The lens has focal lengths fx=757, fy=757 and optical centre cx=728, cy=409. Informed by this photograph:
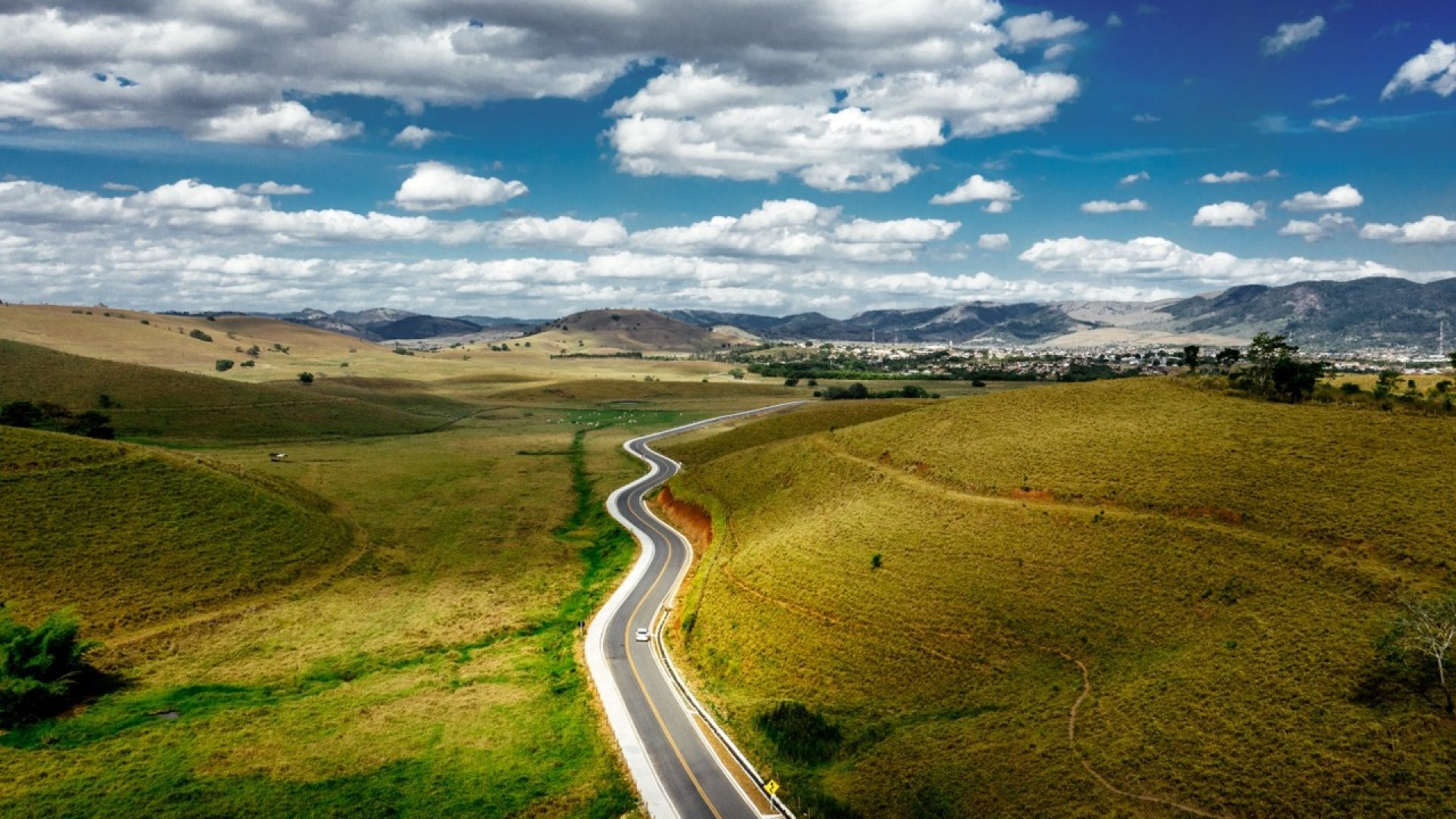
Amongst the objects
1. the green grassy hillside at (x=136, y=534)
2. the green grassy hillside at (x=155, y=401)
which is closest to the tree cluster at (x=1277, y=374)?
the green grassy hillside at (x=136, y=534)

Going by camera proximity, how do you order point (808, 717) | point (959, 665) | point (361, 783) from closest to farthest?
1. point (361, 783)
2. point (808, 717)
3. point (959, 665)

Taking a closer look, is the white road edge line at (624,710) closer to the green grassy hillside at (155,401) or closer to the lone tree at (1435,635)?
the lone tree at (1435,635)

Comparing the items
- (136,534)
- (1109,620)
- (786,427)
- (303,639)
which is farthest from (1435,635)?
(786,427)

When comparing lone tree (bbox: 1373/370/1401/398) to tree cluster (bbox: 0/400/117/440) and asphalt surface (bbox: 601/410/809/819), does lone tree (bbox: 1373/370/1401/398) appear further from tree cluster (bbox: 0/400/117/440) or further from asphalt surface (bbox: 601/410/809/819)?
tree cluster (bbox: 0/400/117/440)

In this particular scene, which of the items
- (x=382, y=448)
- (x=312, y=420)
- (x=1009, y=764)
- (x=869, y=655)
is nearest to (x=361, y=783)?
(x=869, y=655)

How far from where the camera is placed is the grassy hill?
40500 millimetres

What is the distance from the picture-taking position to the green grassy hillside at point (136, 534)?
6800 cm

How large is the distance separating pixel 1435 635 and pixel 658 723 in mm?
46612

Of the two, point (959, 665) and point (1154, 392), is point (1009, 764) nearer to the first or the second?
point (959, 665)

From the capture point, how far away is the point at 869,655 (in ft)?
185

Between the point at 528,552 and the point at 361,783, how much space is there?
5082 centimetres

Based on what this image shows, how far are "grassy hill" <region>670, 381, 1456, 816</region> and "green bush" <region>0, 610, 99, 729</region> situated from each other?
45519 mm

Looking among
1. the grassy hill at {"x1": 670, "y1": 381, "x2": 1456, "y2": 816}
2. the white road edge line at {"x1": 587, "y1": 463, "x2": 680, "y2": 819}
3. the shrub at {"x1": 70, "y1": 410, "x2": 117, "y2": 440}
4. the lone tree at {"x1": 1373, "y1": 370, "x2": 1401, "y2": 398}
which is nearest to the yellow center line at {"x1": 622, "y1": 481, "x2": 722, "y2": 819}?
the white road edge line at {"x1": 587, "y1": 463, "x2": 680, "y2": 819}

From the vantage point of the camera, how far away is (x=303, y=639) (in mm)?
67938
